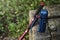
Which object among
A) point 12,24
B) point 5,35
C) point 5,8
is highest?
point 5,8

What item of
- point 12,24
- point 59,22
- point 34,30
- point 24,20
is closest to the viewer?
point 34,30

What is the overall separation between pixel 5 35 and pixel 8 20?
327mm

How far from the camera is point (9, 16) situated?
12.4ft

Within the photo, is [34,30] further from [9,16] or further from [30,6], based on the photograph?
[9,16]

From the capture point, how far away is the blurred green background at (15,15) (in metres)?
3.25

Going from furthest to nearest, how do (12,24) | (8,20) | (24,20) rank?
(8,20) → (12,24) → (24,20)

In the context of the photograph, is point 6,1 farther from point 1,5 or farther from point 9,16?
point 9,16

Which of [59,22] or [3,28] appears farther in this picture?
[3,28]

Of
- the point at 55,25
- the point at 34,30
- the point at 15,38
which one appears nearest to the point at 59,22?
the point at 55,25

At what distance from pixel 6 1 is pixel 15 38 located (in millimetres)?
985

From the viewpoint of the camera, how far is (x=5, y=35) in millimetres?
3668

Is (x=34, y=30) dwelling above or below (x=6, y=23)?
above

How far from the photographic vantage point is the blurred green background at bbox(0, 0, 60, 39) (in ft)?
10.7

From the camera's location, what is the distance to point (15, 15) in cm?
375
